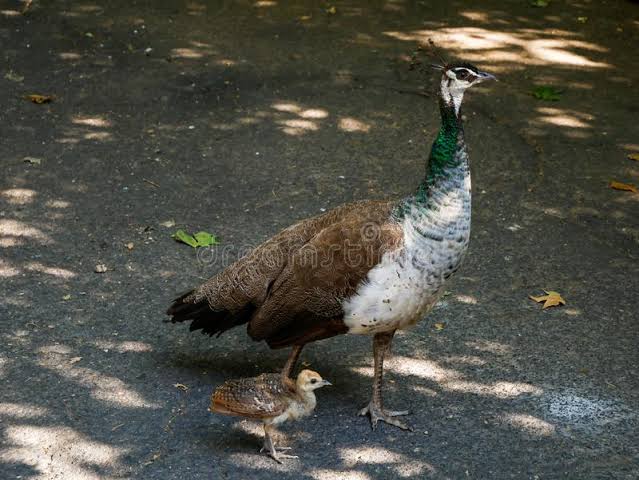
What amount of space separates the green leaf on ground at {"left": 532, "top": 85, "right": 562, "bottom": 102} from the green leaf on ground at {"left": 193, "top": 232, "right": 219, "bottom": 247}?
3.59 metres

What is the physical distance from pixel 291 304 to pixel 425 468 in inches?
39.5

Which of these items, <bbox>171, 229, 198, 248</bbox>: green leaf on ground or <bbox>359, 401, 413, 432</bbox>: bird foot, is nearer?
<bbox>359, 401, 413, 432</bbox>: bird foot

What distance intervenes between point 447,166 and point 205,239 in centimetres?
216

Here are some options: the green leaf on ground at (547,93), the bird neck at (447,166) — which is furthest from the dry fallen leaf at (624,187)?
the bird neck at (447,166)

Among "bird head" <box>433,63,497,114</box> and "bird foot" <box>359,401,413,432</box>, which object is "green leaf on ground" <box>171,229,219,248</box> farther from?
"bird head" <box>433,63,497,114</box>

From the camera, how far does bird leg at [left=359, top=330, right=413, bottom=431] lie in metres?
4.46

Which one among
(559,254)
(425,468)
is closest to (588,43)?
(559,254)

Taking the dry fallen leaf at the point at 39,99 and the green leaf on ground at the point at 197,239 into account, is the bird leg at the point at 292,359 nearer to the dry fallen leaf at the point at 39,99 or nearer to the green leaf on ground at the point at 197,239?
the green leaf on ground at the point at 197,239

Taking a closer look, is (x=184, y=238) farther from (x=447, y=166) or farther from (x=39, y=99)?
(x=39, y=99)

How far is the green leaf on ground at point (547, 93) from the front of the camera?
311 inches

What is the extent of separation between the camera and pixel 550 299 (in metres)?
5.37

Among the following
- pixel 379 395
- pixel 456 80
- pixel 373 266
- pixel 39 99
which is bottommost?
pixel 379 395

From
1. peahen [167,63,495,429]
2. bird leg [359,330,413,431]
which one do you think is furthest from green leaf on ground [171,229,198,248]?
bird leg [359,330,413,431]

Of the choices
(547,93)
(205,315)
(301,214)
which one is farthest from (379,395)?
(547,93)
